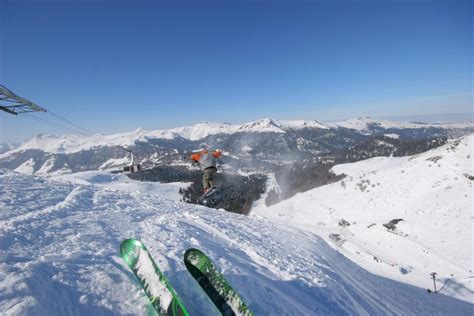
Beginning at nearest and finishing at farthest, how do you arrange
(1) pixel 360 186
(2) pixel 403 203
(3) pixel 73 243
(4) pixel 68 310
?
(4) pixel 68 310
(3) pixel 73 243
(2) pixel 403 203
(1) pixel 360 186

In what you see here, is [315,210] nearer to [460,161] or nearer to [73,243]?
[460,161]

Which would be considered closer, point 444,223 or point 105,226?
point 105,226

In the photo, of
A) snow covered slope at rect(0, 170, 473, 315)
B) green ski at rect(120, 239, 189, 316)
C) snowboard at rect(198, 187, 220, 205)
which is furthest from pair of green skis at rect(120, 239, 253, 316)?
snowboard at rect(198, 187, 220, 205)

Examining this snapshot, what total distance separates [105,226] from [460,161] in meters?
49.4

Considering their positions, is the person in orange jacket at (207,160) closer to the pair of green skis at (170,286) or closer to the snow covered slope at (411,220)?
the pair of green skis at (170,286)

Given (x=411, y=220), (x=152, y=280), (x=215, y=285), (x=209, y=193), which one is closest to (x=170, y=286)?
(x=152, y=280)

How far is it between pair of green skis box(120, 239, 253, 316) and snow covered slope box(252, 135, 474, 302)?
22101 mm

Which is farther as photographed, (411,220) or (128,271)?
(411,220)

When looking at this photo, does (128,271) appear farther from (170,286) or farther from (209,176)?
(209,176)

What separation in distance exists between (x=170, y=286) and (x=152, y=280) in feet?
2.02

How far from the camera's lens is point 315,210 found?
176ft

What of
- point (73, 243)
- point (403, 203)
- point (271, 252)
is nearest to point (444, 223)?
point (403, 203)

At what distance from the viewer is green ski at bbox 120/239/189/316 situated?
569cm

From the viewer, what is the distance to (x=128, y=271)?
23.3 feet
